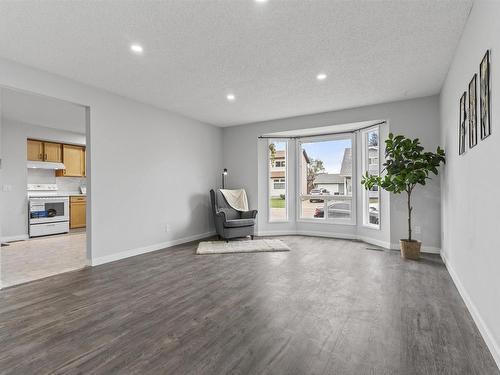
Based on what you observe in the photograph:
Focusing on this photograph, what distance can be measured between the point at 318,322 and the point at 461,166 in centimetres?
221

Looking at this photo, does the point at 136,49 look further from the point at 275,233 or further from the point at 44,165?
the point at 44,165

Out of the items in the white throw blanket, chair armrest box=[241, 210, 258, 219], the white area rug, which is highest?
the white throw blanket

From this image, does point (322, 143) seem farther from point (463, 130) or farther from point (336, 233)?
point (463, 130)

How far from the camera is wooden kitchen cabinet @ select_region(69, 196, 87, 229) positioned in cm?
715

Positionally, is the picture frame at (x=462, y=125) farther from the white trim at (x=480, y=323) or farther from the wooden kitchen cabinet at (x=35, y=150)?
the wooden kitchen cabinet at (x=35, y=150)

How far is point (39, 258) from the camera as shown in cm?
435

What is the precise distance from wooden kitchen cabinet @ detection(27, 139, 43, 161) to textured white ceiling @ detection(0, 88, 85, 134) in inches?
23.7

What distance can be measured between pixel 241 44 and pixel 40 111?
459 centimetres

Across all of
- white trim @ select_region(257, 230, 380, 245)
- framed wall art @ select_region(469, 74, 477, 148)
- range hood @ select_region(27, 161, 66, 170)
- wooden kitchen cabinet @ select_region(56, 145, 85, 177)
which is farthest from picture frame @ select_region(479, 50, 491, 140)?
wooden kitchen cabinet @ select_region(56, 145, 85, 177)

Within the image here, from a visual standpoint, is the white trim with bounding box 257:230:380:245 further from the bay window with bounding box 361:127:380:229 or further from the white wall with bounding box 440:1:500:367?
the white wall with bounding box 440:1:500:367

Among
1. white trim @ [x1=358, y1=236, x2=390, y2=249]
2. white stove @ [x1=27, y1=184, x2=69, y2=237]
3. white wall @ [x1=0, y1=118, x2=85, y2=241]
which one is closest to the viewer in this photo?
white trim @ [x1=358, y1=236, x2=390, y2=249]

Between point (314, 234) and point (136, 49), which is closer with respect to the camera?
point (136, 49)

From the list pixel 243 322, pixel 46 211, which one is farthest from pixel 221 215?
pixel 46 211

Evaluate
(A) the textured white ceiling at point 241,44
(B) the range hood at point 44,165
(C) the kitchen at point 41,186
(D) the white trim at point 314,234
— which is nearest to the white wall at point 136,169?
(A) the textured white ceiling at point 241,44
